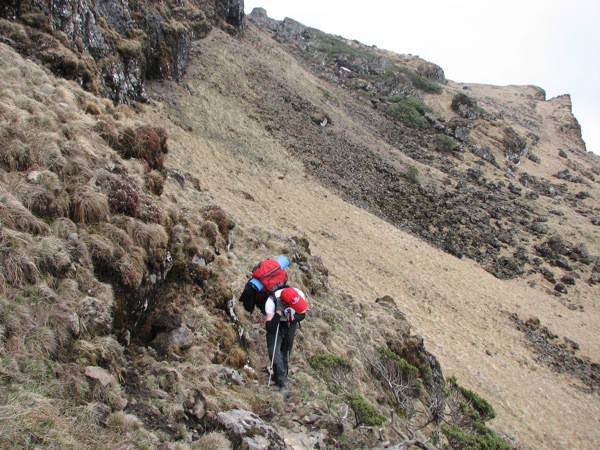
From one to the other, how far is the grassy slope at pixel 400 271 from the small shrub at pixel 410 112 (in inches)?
790

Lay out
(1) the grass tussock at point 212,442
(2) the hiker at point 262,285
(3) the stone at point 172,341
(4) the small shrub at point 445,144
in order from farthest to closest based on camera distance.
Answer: (4) the small shrub at point 445,144
(2) the hiker at point 262,285
(3) the stone at point 172,341
(1) the grass tussock at point 212,442

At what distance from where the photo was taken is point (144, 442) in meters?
3.76

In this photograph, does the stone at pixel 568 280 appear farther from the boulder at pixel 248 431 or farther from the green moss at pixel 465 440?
the boulder at pixel 248 431

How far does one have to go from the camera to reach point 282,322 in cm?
643

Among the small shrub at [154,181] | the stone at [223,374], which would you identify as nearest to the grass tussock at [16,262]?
the stone at [223,374]

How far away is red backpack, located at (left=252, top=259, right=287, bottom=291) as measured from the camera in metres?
6.20

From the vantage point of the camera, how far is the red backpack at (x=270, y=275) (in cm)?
620

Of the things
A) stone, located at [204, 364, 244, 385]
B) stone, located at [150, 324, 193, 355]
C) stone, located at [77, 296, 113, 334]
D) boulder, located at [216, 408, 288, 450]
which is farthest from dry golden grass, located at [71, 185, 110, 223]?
boulder, located at [216, 408, 288, 450]

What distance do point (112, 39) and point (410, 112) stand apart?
113 ft

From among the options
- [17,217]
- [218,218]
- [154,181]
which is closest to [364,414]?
[17,217]

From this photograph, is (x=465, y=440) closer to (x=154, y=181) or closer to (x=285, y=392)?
(x=285, y=392)

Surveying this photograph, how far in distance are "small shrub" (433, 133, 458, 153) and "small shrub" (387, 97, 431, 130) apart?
304cm

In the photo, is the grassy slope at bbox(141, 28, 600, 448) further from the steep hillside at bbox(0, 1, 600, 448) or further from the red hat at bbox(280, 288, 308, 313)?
the red hat at bbox(280, 288, 308, 313)

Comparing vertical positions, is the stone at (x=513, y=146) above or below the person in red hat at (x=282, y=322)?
above
